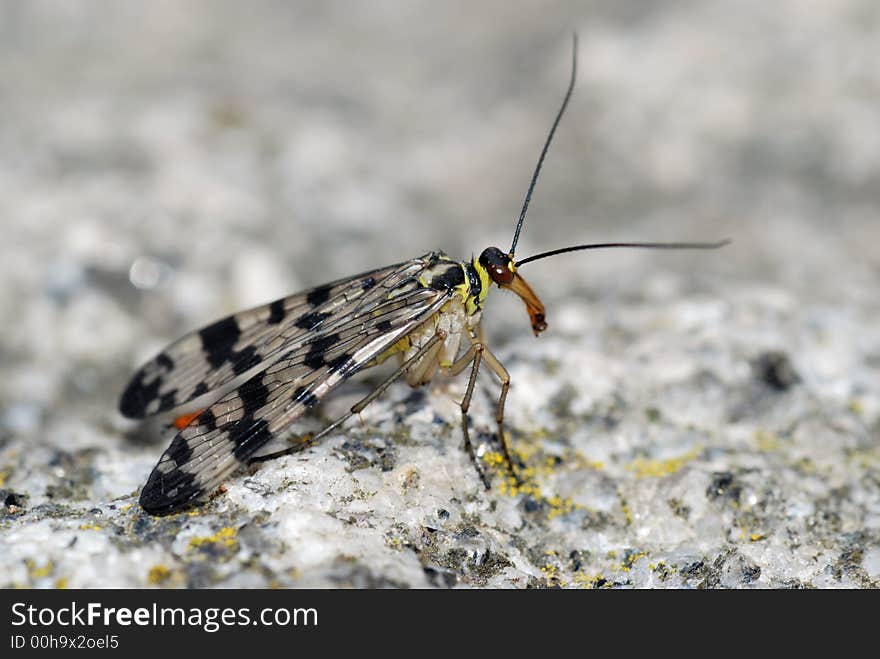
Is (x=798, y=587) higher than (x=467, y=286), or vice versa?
(x=467, y=286)

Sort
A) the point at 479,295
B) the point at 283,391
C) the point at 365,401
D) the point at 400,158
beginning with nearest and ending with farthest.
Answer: the point at 283,391 → the point at 365,401 → the point at 479,295 → the point at 400,158

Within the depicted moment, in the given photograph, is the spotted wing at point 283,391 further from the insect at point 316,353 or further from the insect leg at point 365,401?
the insect leg at point 365,401

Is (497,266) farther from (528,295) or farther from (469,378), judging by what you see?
(469,378)

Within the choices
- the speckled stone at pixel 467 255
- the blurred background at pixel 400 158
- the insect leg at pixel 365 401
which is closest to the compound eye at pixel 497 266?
the insect leg at pixel 365 401

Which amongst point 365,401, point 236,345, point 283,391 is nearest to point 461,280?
point 365,401

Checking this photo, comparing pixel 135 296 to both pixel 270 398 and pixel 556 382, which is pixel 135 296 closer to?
pixel 270 398
